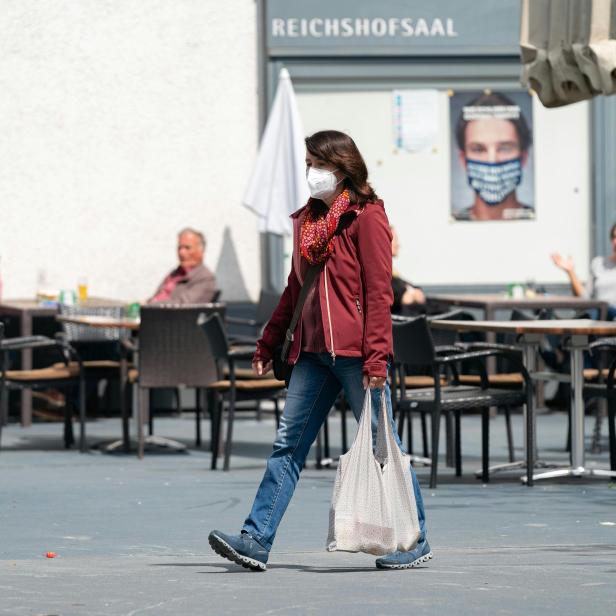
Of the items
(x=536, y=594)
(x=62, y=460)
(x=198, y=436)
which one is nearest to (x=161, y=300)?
(x=198, y=436)

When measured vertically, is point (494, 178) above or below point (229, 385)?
above

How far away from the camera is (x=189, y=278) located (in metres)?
13.8

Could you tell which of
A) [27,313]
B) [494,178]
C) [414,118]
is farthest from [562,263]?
A: [27,313]

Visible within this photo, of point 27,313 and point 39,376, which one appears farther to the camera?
point 27,313

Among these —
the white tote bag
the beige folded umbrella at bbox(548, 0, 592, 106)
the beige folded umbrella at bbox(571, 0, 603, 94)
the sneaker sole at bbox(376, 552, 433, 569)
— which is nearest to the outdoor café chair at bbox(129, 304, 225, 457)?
the beige folded umbrella at bbox(548, 0, 592, 106)

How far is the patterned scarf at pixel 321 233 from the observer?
277 inches

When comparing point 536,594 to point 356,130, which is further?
point 356,130

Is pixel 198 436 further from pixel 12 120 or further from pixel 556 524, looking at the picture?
pixel 556 524

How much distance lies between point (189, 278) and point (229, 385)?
2.58 meters

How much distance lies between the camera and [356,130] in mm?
15695

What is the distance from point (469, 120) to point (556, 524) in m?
7.72

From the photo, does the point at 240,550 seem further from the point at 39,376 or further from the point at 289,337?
the point at 39,376

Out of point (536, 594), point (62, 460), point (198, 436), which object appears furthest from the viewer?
point (198, 436)

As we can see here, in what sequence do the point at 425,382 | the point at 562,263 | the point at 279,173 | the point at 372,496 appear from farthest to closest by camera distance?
the point at 562,263 < the point at 279,173 < the point at 425,382 < the point at 372,496
